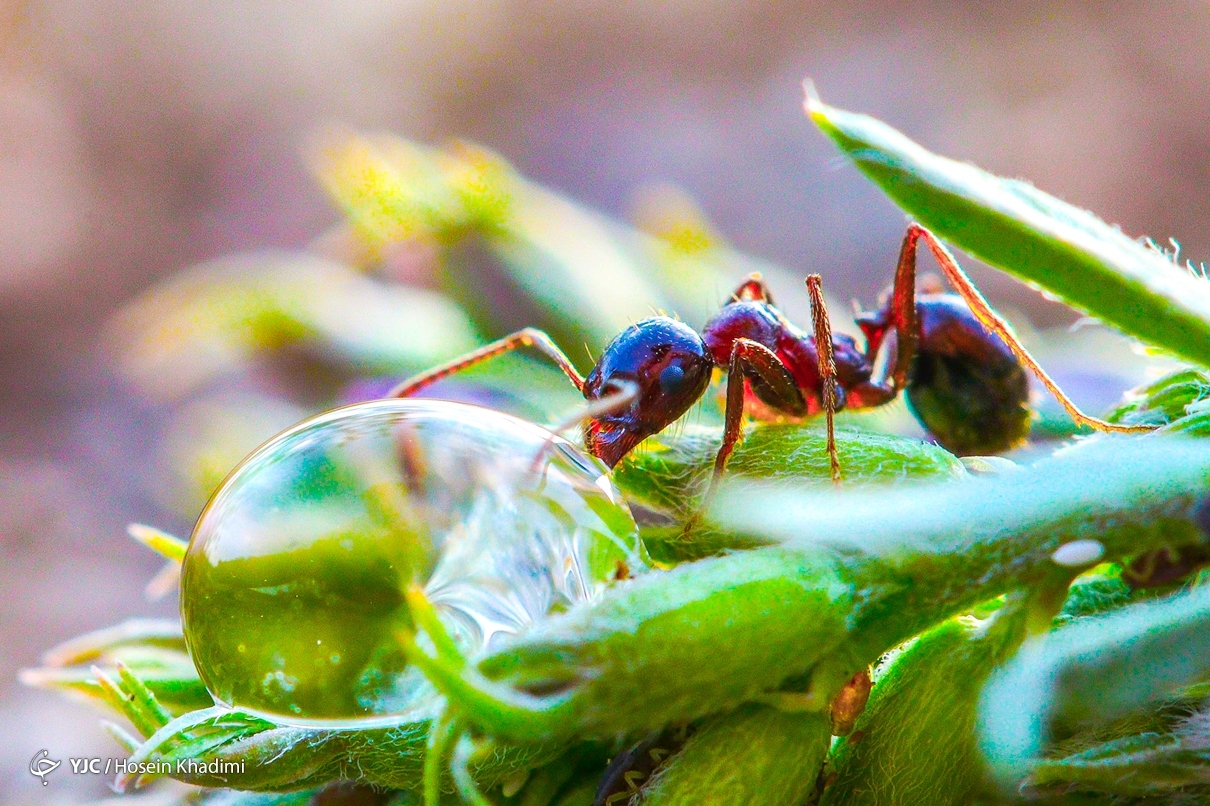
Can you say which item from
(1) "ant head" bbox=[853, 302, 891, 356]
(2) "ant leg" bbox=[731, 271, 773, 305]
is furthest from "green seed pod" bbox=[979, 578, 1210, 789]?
(1) "ant head" bbox=[853, 302, 891, 356]

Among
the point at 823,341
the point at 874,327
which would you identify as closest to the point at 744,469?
the point at 823,341

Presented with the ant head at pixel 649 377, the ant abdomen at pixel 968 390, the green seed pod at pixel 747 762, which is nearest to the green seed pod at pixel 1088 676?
the green seed pod at pixel 747 762

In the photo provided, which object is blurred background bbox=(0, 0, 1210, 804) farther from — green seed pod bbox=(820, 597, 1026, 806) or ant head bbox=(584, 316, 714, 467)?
green seed pod bbox=(820, 597, 1026, 806)

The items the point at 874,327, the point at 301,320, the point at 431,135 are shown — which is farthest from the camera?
the point at 431,135

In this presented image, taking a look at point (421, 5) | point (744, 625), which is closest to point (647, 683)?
point (744, 625)

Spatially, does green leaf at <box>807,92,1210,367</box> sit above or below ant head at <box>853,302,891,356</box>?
above

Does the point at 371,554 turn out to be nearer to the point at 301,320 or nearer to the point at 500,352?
the point at 500,352

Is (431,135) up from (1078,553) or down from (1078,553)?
up
